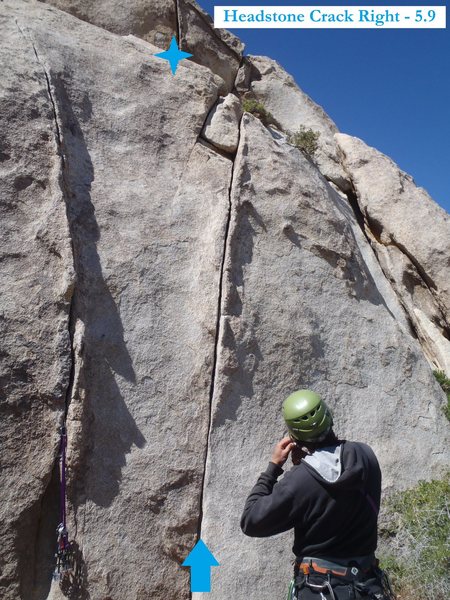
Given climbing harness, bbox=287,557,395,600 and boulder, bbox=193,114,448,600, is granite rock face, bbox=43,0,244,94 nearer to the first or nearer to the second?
boulder, bbox=193,114,448,600

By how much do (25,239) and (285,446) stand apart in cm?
352

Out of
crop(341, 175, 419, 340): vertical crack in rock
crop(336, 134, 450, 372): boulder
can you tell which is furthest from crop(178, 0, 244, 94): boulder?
crop(336, 134, 450, 372): boulder

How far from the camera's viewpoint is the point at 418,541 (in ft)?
18.0

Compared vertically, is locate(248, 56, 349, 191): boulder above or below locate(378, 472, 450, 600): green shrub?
above

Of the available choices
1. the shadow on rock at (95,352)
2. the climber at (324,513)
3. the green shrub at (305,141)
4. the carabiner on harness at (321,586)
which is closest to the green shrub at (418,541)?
the climber at (324,513)

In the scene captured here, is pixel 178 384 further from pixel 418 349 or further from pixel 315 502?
pixel 418 349

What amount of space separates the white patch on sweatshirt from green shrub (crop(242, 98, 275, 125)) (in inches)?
317

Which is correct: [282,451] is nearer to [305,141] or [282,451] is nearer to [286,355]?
[286,355]

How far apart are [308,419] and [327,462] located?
285 mm

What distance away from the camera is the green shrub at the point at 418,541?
518cm

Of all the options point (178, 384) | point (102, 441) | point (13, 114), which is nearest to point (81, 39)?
point (13, 114)

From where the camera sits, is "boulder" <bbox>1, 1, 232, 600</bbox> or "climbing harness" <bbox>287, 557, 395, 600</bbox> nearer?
"climbing harness" <bbox>287, 557, 395, 600</bbox>

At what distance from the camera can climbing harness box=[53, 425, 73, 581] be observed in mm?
4695

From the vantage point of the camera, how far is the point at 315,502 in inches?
120
